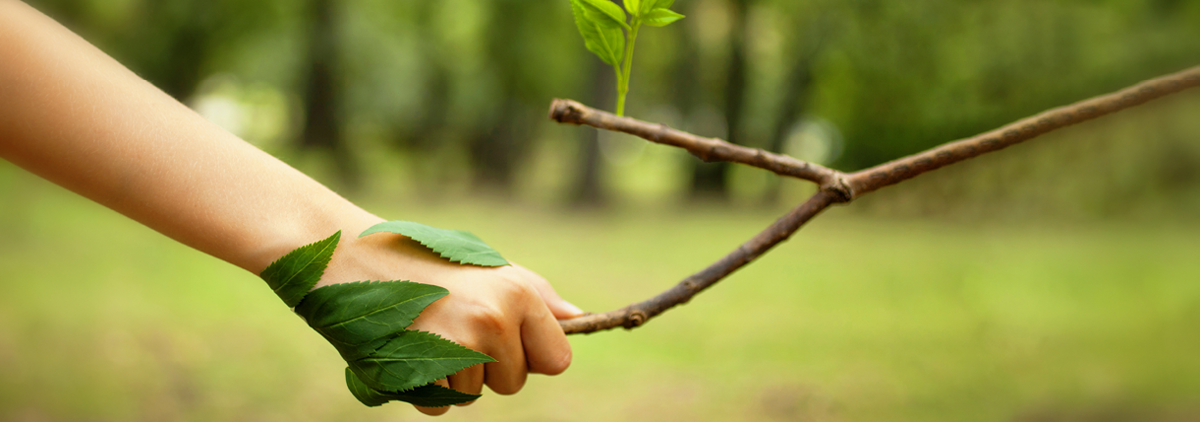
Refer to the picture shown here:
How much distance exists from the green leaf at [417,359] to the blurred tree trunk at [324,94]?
12105 millimetres

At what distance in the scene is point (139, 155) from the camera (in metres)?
0.85

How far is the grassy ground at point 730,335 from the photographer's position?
164 inches

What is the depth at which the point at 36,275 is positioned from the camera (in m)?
5.95

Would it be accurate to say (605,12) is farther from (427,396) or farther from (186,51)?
(186,51)

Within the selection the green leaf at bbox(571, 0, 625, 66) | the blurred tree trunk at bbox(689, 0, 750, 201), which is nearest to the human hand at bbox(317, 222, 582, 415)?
the green leaf at bbox(571, 0, 625, 66)

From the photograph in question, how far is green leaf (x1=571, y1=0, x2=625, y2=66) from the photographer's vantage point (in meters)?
0.93

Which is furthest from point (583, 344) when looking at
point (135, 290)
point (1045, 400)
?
point (135, 290)

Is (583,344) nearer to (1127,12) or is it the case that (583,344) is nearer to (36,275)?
(36,275)

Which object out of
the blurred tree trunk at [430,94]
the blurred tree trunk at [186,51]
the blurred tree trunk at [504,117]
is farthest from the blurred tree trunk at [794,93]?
the blurred tree trunk at [186,51]

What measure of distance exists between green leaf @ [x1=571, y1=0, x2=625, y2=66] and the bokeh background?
350 cm

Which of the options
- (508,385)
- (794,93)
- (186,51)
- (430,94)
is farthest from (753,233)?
(186,51)

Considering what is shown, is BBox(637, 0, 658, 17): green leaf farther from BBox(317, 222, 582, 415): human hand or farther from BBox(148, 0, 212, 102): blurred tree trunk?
BBox(148, 0, 212, 102): blurred tree trunk

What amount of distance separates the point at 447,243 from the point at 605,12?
40 centimetres

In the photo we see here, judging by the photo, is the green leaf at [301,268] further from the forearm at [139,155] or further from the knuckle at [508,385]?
the knuckle at [508,385]
